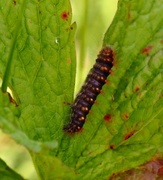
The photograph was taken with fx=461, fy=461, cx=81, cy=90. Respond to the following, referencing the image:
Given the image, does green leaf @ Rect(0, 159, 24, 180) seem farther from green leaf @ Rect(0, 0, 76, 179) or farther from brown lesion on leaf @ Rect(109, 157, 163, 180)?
brown lesion on leaf @ Rect(109, 157, 163, 180)

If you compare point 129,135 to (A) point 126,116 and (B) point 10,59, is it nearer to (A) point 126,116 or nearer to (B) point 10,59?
(A) point 126,116

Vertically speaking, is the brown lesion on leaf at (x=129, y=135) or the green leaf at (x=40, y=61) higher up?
the green leaf at (x=40, y=61)

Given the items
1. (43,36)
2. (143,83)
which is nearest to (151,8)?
(143,83)

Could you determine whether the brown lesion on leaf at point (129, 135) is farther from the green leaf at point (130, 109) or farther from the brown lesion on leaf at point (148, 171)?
the brown lesion on leaf at point (148, 171)

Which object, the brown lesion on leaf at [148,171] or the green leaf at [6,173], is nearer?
the green leaf at [6,173]

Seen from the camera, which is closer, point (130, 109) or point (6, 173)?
point (6, 173)

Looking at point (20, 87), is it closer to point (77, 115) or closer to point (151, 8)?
point (77, 115)

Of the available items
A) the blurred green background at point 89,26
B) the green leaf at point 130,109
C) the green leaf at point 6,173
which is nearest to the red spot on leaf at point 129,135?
the green leaf at point 130,109

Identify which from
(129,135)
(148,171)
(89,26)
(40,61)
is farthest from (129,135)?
(89,26)
